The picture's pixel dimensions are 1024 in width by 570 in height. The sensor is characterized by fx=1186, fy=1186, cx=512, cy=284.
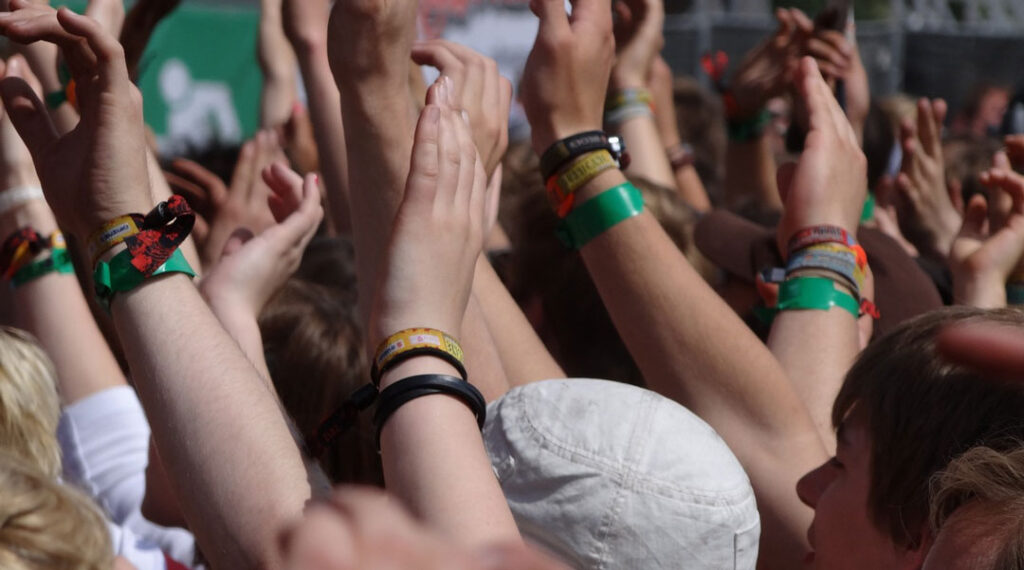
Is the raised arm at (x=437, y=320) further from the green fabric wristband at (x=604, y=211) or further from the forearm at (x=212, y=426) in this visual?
the green fabric wristband at (x=604, y=211)

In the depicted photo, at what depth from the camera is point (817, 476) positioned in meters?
1.77

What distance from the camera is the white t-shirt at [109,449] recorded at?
2.27m

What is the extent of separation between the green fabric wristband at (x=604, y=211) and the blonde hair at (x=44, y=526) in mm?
898

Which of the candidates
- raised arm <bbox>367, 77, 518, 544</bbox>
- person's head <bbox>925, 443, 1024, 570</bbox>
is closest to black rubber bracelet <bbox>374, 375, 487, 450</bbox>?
raised arm <bbox>367, 77, 518, 544</bbox>

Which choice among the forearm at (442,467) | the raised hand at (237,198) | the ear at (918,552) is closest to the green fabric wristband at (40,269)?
the raised hand at (237,198)

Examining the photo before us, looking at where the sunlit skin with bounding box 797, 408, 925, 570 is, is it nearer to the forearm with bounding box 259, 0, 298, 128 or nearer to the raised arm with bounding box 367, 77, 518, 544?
the raised arm with bounding box 367, 77, 518, 544

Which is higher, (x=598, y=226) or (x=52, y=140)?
Answer: (x=52, y=140)

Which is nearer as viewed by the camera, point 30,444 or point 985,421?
point 985,421

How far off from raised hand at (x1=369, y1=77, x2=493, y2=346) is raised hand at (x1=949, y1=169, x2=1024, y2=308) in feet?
4.88

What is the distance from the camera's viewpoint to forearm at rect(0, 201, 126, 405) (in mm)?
2318

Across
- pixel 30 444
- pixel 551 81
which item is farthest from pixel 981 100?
pixel 30 444

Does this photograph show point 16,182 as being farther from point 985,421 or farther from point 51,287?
point 985,421

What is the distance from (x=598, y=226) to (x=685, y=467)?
55 centimetres

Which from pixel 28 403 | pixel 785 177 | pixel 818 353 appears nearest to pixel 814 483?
pixel 818 353
